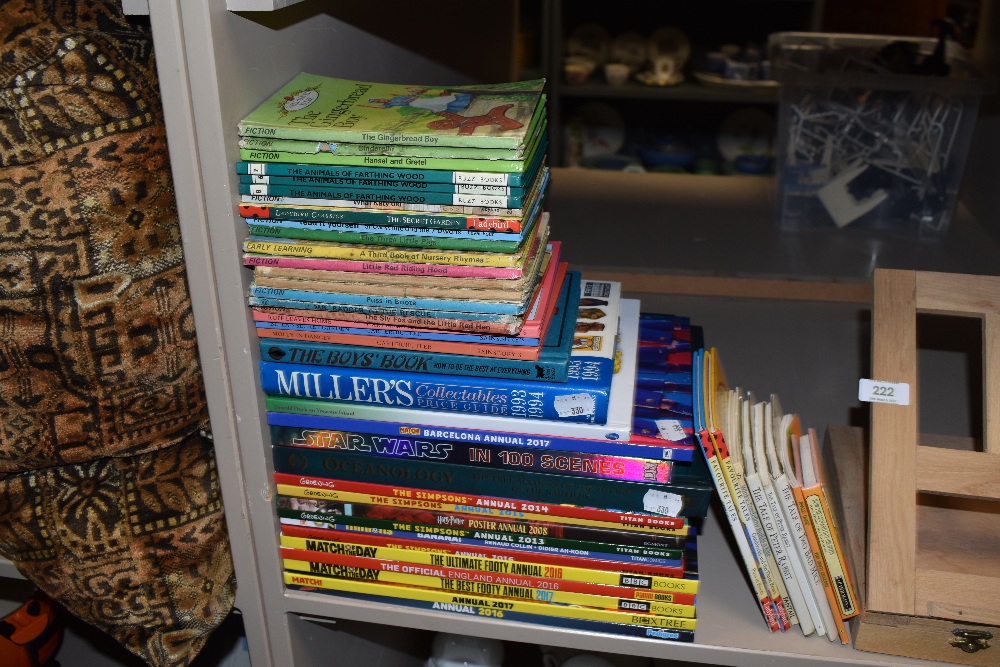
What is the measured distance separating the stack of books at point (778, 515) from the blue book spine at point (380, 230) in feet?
0.74

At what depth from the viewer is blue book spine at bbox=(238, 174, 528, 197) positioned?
0.63 m

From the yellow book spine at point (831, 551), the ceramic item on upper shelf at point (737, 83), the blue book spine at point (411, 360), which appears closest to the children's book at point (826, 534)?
the yellow book spine at point (831, 551)

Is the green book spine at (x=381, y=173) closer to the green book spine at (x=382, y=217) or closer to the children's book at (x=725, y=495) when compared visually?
the green book spine at (x=382, y=217)

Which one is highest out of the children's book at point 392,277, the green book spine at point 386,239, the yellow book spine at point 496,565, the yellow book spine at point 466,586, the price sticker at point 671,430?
the green book spine at point 386,239

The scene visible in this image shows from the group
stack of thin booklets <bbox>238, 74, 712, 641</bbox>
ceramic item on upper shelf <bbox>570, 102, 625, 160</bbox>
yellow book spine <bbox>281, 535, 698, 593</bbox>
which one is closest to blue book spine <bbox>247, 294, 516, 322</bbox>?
stack of thin booklets <bbox>238, 74, 712, 641</bbox>

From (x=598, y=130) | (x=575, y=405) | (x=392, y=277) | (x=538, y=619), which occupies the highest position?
(x=392, y=277)

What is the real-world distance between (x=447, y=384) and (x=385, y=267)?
0.11m

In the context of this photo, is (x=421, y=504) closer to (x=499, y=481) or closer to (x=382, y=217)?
(x=499, y=481)

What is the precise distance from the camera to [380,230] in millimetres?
663

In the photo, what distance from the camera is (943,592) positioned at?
69 centimetres

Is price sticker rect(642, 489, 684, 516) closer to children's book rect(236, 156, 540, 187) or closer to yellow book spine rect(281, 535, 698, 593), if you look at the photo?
yellow book spine rect(281, 535, 698, 593)

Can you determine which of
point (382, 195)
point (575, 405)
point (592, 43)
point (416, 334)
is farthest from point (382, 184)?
point (592, 43)

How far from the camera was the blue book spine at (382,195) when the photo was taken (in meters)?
0.63

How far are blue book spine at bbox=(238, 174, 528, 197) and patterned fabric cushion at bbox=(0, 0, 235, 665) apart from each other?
0.09m
